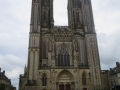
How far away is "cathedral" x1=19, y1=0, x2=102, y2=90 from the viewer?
32.1 meters

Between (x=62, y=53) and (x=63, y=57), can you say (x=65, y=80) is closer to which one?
(x=63, y=57)

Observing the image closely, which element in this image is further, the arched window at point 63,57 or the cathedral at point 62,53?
the arched window at point 63,57

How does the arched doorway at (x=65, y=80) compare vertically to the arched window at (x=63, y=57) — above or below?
below

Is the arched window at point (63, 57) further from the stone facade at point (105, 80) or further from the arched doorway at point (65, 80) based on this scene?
the stone facade at point (105, 80)

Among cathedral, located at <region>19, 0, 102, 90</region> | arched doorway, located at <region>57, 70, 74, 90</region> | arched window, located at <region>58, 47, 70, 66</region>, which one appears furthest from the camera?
arched window, located at <region>58, 47, 70, 66</region>

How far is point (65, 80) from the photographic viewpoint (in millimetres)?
33438

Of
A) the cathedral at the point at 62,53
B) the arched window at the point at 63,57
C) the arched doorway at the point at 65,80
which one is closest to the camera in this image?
the cathedral at the point at 62,53

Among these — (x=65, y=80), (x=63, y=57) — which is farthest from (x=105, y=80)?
(x=63, y=57)

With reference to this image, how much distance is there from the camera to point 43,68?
3259 centimetres

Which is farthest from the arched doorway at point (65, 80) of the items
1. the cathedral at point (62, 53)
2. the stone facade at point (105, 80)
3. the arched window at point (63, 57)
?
the stone facade at point (105, 80)

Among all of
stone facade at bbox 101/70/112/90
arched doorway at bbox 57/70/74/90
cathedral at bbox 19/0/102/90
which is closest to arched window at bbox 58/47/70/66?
cathedral at bbox 19/0/102/90

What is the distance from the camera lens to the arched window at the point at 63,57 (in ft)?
114

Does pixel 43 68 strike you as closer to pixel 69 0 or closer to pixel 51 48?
pixel 51 48

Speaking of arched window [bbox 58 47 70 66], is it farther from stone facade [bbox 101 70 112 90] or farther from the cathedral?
stone facade [bbox 101 70 112 90]
